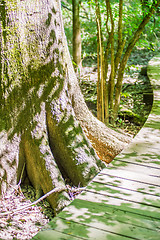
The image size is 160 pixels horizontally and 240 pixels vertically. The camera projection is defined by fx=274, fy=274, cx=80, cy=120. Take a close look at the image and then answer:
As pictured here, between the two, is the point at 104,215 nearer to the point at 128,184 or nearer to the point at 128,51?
the point at 128,184

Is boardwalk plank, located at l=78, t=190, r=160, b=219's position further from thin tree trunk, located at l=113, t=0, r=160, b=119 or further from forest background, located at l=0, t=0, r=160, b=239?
thin tree trunk, located at l=113, t=0, r=160, b=119

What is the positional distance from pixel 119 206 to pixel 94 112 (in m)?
4.31

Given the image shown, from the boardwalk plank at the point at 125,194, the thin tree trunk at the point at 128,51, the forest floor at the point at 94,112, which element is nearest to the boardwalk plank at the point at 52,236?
the boardwalk plank at the point at 125,194

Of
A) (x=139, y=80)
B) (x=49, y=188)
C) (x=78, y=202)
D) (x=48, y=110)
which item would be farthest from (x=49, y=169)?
(x=139, y=80)

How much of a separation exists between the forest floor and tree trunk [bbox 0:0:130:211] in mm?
141

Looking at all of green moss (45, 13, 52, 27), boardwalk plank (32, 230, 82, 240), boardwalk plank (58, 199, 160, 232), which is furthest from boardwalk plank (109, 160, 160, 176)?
green moss (45, 13, 52, 27)

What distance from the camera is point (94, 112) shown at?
6441 millimetres

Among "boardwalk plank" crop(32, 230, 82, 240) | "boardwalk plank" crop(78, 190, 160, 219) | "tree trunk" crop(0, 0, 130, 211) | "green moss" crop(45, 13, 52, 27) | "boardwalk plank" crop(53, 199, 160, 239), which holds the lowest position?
"boardwalk plank" crop(32, 230, 82, 240)

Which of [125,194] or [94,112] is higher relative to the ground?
[94,112]

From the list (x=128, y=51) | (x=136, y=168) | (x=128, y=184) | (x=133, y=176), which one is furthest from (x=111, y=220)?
(x=128, y=51)

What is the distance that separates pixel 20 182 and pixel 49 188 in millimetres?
376

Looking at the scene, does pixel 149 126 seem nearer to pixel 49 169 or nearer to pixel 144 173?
pixel 144 173

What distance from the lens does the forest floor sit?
2.70 m

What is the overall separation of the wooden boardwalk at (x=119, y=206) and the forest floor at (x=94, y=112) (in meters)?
0.74
